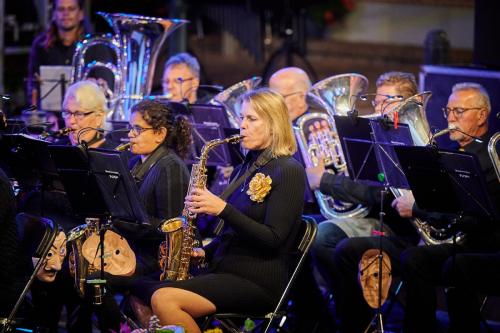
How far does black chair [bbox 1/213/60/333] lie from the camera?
5125 mm

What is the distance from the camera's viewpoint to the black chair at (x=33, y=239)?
512 cm

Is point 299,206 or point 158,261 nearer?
point 299,206

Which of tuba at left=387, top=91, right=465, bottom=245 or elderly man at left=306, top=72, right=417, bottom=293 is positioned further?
elderly man at left=306, top=72, right=417, bottom=293

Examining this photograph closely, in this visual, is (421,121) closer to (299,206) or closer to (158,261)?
(299,206)

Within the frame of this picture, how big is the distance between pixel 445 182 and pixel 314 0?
6614 mm

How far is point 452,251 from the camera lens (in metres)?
5.80

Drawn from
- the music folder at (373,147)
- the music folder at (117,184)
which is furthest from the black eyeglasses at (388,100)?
the music folder at (117,184)

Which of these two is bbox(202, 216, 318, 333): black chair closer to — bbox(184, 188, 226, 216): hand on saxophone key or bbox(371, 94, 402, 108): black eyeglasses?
bbox(184, 188, 226, 216): hand on saxophone key

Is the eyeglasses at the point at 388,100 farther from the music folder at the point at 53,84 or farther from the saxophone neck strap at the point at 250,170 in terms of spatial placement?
the music folder at the point at 53,84

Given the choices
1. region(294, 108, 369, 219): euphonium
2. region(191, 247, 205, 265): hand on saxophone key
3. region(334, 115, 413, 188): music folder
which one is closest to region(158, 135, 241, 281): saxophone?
region(191, 247, 205, 265): hand on saxophone key

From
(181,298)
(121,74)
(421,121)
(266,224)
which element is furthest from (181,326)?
(121,74)

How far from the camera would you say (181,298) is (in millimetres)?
5047

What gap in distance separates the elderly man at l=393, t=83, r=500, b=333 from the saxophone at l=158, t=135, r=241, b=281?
1.30m

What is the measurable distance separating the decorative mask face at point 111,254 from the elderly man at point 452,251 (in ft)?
5.23
